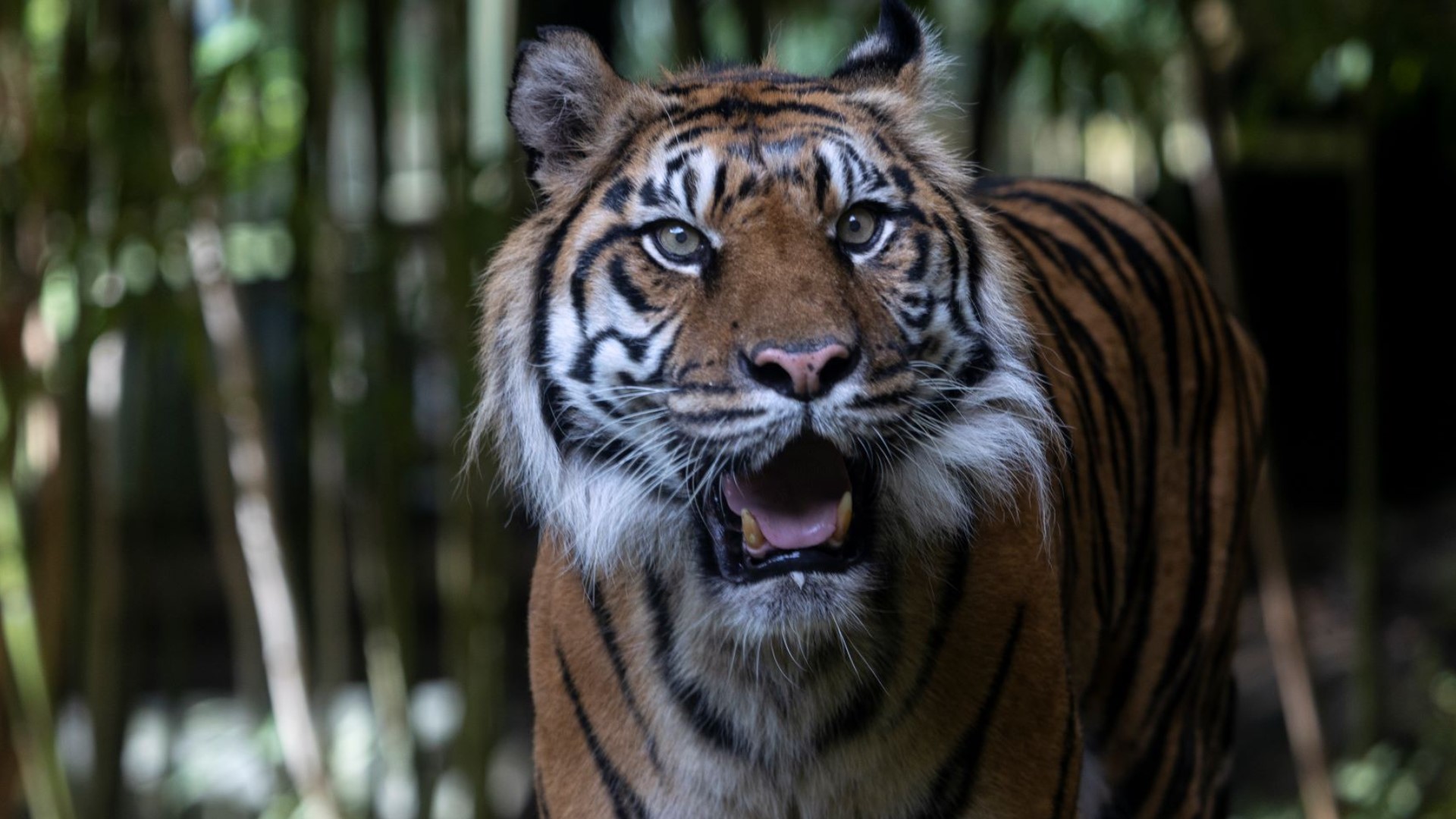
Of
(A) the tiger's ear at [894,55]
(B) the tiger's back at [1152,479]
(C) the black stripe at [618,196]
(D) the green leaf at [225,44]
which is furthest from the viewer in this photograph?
(D) the green leaf at [225,44]

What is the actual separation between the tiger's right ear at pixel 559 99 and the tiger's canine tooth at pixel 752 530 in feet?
1.83

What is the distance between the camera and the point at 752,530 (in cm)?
175

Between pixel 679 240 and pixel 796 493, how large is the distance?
0.33 meters

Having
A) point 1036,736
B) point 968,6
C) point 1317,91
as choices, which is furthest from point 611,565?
point 1317,91

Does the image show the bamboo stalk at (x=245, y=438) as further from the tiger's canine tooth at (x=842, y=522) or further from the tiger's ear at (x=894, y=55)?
the tiger's canine tooth at (x=842, y=522)

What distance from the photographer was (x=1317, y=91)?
4074 mm

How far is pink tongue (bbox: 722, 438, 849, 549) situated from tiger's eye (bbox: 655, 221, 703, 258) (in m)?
0.27

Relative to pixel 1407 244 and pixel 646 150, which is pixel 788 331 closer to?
pixel 646 150

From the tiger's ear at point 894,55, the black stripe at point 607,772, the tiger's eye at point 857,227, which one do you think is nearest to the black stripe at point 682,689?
the black stripe at point 607,772

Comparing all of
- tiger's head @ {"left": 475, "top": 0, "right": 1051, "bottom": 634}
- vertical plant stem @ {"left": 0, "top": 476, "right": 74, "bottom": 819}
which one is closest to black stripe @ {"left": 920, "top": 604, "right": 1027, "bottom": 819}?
tiger's head @ {"left": 475, "top": 0, "right": 1051, "bottom": 634}

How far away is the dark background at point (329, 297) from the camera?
3.31 meters

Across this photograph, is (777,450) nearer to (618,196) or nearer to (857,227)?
(857,227)

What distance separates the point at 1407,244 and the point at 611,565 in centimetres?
522

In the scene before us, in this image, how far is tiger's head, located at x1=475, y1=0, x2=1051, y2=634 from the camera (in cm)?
169
